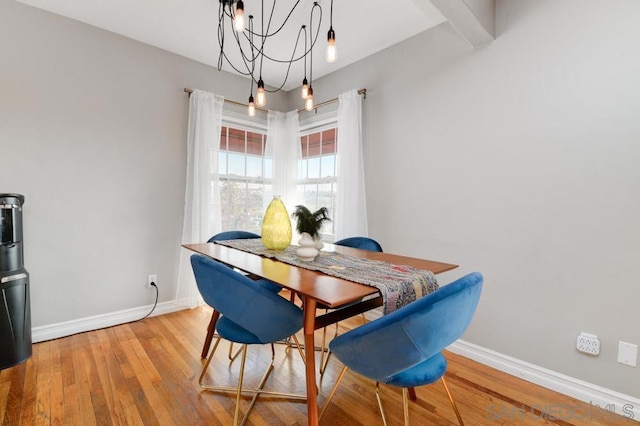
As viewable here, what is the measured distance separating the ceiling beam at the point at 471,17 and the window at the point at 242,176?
2361mm

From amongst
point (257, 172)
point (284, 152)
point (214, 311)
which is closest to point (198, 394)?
point (214, 311)

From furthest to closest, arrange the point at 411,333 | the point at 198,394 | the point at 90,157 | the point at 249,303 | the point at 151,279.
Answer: the point at 151,279, the point at 90,157, the point at 198,394, the point at 249,303, the point at 411,333

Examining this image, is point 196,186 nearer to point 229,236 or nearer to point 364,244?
point 229,236

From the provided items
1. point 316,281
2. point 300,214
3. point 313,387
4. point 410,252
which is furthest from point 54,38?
point 410,252

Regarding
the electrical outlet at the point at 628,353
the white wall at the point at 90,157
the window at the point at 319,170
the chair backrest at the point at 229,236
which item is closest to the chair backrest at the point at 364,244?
the chair backrest at the point at 229,236

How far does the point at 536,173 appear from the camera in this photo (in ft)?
6.64

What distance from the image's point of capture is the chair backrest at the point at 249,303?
1.39m

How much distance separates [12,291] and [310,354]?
206cm

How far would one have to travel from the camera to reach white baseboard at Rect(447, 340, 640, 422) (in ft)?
5.61

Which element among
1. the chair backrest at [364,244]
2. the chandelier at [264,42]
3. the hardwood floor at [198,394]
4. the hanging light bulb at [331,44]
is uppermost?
the chandelier at [264,42]

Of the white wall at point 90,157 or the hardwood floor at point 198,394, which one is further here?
the white wall at point 90,157

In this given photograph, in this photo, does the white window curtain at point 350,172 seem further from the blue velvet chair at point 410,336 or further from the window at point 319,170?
the blue velvet chair at point 410,336

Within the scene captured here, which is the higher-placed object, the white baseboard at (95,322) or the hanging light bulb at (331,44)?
the hanging light bulb at (331,44)

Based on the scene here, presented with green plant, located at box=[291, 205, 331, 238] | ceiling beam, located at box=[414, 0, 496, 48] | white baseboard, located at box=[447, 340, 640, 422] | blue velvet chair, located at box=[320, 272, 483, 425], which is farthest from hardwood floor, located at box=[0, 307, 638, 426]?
ceiling beam, located at box=[414, 0, 496, 48]
